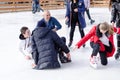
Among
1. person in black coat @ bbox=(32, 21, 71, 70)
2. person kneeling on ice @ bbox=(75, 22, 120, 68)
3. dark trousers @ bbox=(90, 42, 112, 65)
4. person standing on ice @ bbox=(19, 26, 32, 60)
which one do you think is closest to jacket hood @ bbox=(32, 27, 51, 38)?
person in black coat @ bbox=(32, 21, 71, 70)

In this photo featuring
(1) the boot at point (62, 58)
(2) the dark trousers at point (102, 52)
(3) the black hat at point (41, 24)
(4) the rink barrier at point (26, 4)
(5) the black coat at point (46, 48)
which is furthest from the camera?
(4) the rink barrier at point (26, 4)

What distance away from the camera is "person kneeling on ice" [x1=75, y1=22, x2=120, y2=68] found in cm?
475

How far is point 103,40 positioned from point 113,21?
1.88 ft

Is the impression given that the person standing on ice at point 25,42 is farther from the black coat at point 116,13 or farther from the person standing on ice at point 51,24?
the black coat at point 116,13

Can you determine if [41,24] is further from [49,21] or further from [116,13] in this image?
[116,13]

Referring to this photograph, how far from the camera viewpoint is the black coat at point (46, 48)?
15.4 feet

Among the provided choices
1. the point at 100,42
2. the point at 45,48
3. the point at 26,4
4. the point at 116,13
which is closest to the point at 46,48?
the point at 45,48

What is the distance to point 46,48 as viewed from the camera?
4719 millimetres

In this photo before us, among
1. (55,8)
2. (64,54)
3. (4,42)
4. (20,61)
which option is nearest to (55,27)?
(64,54)

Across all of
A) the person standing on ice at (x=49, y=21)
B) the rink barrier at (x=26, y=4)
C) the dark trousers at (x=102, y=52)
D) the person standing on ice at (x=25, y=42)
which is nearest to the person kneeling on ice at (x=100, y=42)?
the dark trousers at (x=102, y=52)

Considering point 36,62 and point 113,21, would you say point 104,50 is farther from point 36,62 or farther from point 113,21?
Answer: point 36,62

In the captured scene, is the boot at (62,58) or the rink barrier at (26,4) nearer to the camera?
the boot at (62,58)

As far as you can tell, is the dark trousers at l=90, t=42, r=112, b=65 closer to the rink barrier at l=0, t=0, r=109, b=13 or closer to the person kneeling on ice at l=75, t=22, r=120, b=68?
the person kneeling on ice at l=75, t=22, r=120, b=68

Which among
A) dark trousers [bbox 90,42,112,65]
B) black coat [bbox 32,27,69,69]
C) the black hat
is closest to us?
black coat [bbox 32,27,69,69]
